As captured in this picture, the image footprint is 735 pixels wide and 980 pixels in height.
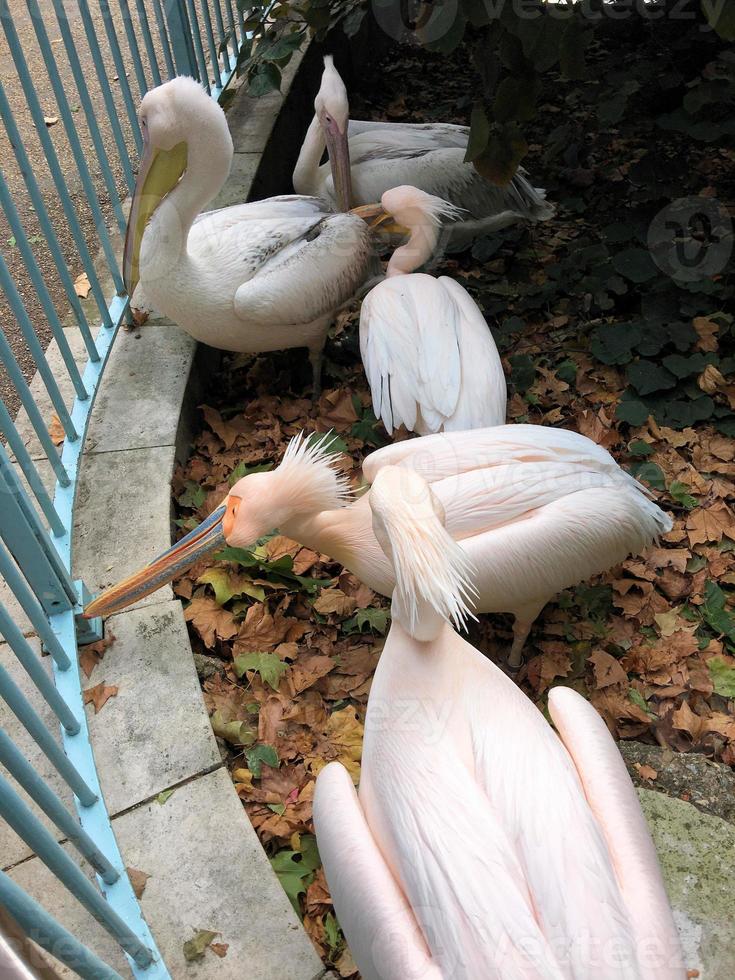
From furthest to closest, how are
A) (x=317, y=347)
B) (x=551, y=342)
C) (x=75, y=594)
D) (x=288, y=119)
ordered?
(x=288, y=119)
(x=551, y=342)
(x=317, y=347)
(x=75, y=594)

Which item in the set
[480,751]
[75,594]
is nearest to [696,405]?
[480,751]

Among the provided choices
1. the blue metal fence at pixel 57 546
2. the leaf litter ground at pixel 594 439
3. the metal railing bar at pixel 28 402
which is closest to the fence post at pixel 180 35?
the blue metal fence at pixel 57 546

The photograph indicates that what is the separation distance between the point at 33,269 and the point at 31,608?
108 centimetres

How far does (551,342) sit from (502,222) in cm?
91

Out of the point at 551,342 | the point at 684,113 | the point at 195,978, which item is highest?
the point at 684,113

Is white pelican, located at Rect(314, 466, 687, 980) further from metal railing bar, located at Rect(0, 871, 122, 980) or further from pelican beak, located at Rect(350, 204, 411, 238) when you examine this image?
pelican beak, located at Rect(350, 204, 411, 238)

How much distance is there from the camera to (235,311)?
322 cm

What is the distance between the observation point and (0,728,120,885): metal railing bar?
4.39ft

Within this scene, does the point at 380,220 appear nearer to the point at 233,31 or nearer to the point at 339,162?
the point at 339,162

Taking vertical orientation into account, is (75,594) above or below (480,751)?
below

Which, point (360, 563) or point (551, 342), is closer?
point (360, 563)

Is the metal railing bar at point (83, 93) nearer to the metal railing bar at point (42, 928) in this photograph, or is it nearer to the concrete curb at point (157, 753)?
the concrete curb at point (157, 753)

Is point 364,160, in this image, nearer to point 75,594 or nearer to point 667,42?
point 667,42

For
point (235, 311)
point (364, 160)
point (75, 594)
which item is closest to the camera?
point (75, 594)
